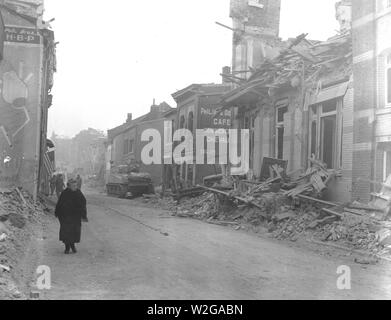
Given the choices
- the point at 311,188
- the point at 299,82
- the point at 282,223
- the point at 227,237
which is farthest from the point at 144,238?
the point at 299,82

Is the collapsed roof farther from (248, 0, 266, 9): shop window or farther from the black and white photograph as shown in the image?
(248, 0, 266, 9): shop window

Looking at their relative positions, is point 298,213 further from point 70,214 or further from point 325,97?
point 70,214

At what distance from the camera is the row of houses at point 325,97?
13.1m

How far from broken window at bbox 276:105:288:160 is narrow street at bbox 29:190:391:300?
6.59 m

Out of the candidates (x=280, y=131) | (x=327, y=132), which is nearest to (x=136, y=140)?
(x=280, y=131)

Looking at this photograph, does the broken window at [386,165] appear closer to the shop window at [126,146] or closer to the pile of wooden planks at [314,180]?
the pile of wooden planks at [314,180]

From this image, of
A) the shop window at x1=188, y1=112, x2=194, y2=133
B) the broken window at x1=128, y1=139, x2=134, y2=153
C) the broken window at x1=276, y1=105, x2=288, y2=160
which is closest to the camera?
the broken window at x1=276, y1=105, x2=288, y2=160

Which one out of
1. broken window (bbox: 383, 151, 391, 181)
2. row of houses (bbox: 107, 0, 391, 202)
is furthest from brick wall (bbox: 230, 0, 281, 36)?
broken window (bbox: 383, 151, 391, 181)

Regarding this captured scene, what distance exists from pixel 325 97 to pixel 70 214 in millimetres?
9326

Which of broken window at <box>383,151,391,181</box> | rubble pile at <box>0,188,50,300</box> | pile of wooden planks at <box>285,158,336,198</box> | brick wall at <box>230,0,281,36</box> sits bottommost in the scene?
rubble pile at <box>0,188,50,300</box>

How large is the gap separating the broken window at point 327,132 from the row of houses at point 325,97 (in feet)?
0.11

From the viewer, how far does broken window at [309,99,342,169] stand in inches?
591

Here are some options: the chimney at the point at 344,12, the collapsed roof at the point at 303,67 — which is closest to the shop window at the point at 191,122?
the chimney at the point at 344,12

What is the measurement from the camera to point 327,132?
15945mm
